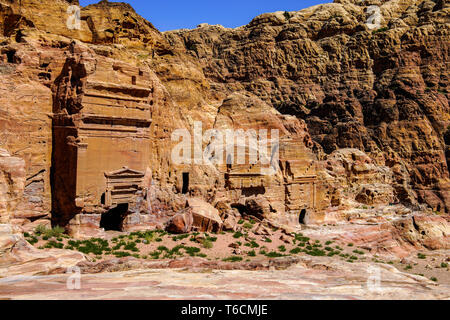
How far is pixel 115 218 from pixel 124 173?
2302 mm

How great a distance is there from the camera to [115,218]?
17.9 meters

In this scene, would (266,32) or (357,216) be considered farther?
(266,32)

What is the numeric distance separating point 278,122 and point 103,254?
17.0 m

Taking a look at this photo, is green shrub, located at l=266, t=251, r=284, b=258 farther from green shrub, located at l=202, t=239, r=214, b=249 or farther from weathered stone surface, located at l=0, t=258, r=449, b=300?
weathered stone surface, located at l=0, t=258, r=449, b=300

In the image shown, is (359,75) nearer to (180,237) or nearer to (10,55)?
(180,237)

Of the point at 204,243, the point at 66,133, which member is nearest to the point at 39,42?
the point at 66,133

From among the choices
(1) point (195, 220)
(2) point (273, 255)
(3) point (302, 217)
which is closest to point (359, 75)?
(3) point (302, 217)

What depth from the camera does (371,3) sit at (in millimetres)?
82812

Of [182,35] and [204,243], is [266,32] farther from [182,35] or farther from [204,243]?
[204,243]

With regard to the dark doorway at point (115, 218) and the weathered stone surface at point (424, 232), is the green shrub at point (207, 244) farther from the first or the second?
the weathered stone surface at point (424, 232)

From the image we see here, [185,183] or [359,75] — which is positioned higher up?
[359,75]

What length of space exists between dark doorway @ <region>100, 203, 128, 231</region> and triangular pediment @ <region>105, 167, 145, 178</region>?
139cm

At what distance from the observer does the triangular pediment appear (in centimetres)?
1673
